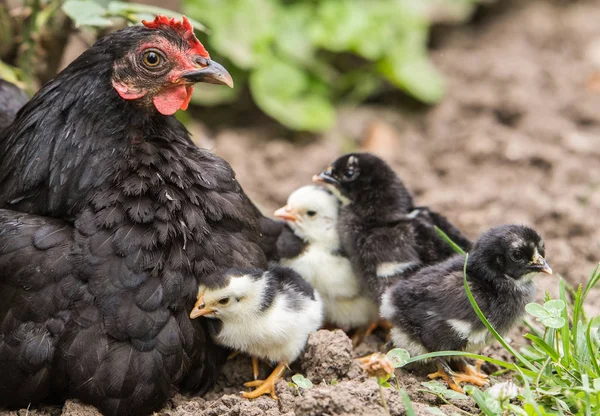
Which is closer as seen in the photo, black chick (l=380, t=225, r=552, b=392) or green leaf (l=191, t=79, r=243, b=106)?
black chick (l=380, t=225, r=552, b=392)

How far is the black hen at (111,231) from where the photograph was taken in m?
3.04

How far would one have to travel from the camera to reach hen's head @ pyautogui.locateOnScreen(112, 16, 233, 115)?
3.14 metres

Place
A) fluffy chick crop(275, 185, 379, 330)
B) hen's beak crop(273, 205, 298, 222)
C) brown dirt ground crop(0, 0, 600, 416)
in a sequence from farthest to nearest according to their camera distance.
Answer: brown dirt ground crop(0, 0, 600, 416)
hen's beak crop(273, 205, 298, 222)
fluffy chick crop(275, 185, 379, 330)

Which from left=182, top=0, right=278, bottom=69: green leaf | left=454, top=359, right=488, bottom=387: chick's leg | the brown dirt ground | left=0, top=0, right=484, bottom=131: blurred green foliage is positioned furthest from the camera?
left=0, top=0, right=484, bottom=131: blurred green foliage

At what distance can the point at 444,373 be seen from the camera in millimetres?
3420

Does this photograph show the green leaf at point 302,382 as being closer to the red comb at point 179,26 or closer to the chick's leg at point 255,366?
the chick's leg at point 255,366

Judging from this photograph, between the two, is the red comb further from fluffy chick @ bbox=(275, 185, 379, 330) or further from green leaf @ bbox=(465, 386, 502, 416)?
green leaf @ bbox=(465, 386, 502, 416)

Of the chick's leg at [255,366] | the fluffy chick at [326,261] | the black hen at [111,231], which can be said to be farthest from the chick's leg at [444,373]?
the black hen at [111,231]

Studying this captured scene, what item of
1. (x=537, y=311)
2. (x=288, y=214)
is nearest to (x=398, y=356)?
(x=537, y=311)

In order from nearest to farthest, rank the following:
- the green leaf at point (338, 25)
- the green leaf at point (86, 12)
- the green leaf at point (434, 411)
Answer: the green leaf at point (434, 411)
the green leaf at point (86, 12)
the green leaf at point (338, 25)

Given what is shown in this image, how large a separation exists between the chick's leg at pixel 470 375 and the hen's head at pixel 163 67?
155cm

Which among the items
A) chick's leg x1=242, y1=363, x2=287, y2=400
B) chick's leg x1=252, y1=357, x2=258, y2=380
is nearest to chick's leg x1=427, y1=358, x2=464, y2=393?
chick's leg x1=242, y1=363, x2=287, y2=400

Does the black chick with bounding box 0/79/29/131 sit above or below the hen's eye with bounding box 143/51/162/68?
below

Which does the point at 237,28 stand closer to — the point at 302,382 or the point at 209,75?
the point at 209,75
